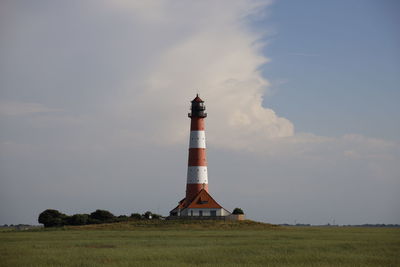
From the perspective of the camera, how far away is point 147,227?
7162cm

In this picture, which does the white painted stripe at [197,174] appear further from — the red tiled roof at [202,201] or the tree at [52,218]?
the tree at [52,218]

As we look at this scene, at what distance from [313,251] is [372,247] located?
6.24 meters

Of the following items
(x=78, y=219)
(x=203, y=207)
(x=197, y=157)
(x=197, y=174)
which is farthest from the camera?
(x=78, y=219)

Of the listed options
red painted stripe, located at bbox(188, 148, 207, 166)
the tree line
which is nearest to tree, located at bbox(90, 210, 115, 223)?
the tree line

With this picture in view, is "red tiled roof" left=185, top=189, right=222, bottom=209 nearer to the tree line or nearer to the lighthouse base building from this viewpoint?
the lighthouse base building

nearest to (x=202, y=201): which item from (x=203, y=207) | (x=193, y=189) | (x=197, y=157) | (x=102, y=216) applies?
(x=203, y=207)

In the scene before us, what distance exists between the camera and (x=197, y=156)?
253ft

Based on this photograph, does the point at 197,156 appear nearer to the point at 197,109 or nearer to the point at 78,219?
the point at 197,109

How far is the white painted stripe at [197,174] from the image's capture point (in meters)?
77.2

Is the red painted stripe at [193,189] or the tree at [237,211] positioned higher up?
the red painted stripe at [193,189]

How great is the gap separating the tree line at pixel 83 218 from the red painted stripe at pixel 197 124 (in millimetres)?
16833

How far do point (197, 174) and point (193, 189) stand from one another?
243 cm

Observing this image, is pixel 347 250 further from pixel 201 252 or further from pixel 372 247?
pixel 201 252

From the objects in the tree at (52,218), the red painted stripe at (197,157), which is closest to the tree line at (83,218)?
the tree at (52,218)
